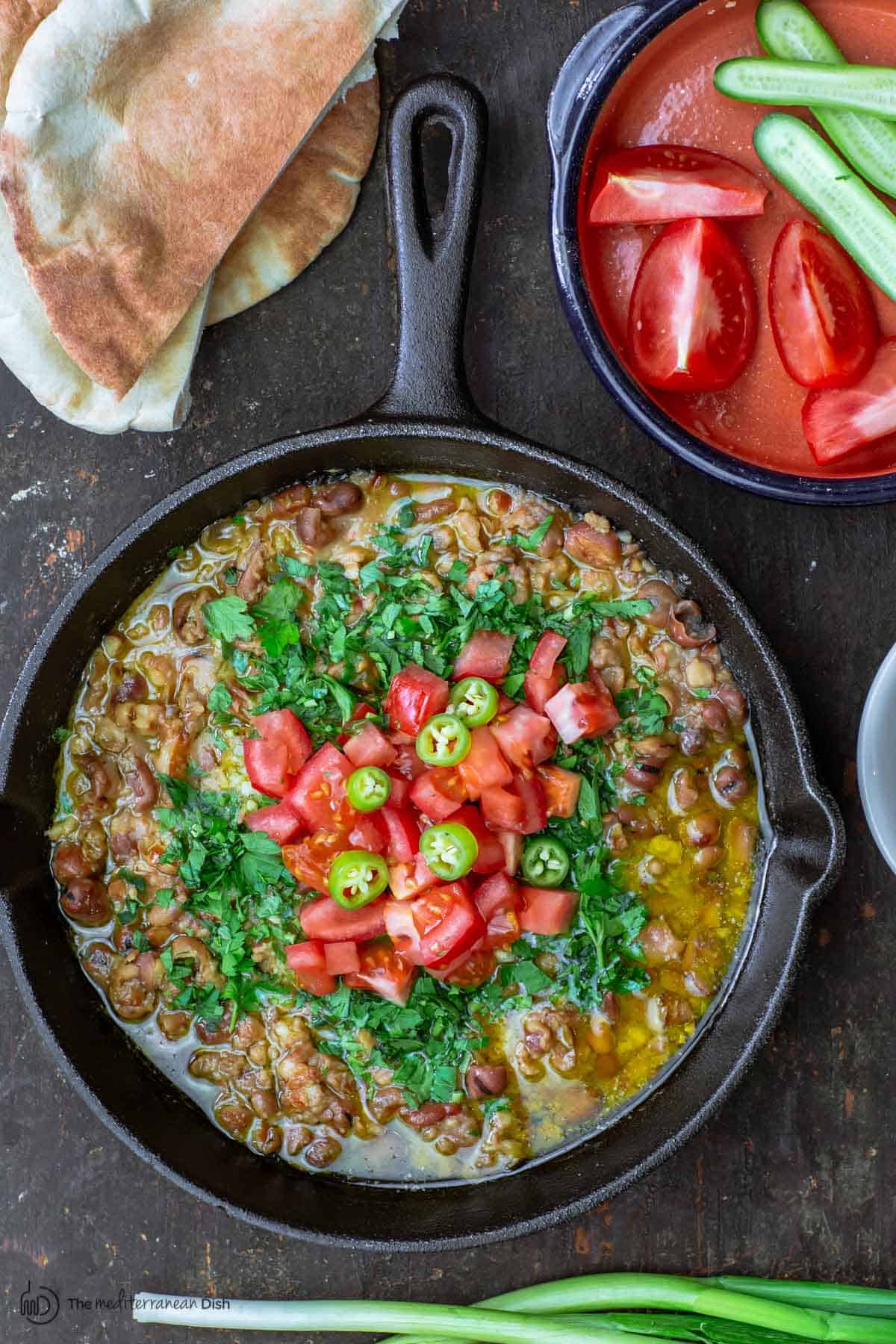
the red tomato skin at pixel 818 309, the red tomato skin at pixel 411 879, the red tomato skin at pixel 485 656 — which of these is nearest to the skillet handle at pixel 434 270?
the red tomato skin at pixel 485 656

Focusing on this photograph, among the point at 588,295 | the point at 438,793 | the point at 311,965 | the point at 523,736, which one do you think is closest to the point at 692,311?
the point at 588,295

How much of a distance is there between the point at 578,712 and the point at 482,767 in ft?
0.92

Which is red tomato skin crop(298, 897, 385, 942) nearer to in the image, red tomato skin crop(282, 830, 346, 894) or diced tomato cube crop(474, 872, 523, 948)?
red tomato skin crop(282, 830, 346, 894)

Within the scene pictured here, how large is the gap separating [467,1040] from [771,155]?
7.62 ft

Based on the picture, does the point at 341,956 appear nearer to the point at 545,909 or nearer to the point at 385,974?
the point at 385,974

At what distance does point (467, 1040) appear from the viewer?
9.96 feet

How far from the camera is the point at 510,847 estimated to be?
2.93m

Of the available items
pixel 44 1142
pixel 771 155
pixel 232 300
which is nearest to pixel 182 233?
pixel 232 300

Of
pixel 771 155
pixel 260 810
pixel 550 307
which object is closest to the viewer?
pixel 771 155

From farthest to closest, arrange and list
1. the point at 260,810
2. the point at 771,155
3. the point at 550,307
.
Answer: the point at 550,307 < the point at 260,810 < the point at 771,155

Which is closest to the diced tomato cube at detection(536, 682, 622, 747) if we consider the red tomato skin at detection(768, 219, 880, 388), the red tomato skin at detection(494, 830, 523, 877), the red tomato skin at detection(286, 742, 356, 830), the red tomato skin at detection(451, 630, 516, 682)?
the red tomato skin at detection(451, 630, 516, 682)

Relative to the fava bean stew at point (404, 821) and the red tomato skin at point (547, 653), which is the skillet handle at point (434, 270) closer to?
the fava bean stew at point (404, 821)

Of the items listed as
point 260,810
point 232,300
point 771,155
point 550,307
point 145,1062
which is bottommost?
point 145,1062

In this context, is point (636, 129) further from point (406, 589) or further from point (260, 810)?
point (260, 810)
